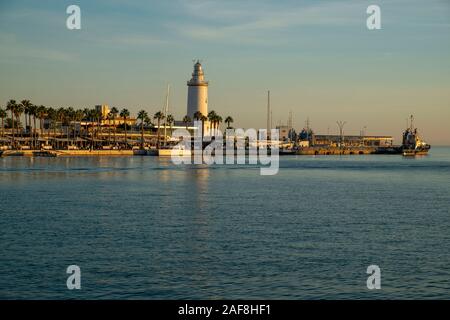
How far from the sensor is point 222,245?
3472 centimetres

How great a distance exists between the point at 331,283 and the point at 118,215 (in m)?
24.7

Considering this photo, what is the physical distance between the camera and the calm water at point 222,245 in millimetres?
25984

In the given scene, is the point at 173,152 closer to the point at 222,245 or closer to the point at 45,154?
the point at 45,154

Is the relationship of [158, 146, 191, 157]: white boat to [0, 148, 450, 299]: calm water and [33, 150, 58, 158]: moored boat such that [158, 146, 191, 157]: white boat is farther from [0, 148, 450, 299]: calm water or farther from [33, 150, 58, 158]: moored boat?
[0, 148, 450, 299]: calm water

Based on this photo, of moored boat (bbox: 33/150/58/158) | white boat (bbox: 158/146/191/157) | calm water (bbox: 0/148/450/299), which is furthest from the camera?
white boat (bbox: 158/146/191/157)

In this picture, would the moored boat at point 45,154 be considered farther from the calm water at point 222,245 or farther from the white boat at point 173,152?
the calm water at point 222,245

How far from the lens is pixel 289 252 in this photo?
32531mm

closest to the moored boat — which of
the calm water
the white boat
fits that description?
the white boat

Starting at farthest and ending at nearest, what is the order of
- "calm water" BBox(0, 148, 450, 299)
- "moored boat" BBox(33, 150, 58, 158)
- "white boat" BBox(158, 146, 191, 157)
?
1. "white boat" BBox(158, 146, 191, 157)
2. "moored boat" BBox(33, 150, 58, 158)
3. "calm water" BBox(0, 148, 450, 299)

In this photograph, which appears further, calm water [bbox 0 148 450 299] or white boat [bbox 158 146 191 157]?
white boat [bbox 158 146 191 157]

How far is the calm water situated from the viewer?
25984mm

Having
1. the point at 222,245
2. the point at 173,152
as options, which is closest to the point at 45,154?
the point at 173,152

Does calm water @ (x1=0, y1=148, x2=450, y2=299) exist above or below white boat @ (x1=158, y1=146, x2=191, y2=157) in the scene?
below
